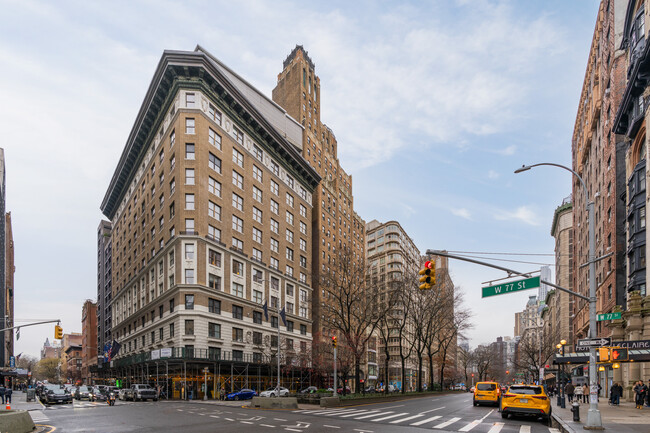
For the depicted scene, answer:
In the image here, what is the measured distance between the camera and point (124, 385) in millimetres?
77625

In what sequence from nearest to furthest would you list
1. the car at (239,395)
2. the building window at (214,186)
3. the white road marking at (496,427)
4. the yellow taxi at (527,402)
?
the white road marking at (496,427) → the yellow taxi at (527,402) → the car at (239,395) → the building window at (214,186)

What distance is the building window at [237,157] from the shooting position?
64.7 meters

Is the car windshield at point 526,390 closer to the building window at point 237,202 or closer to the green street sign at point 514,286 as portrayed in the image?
the green street sign at point 514,286

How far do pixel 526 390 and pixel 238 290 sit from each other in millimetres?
43644

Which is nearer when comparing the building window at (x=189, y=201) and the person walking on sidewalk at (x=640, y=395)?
the person walking on sidewalk at (x=640, y=395)

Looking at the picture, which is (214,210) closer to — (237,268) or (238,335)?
(237,268)

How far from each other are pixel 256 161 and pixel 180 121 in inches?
579

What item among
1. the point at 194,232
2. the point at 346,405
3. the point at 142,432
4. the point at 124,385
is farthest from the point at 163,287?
the point at 142,432

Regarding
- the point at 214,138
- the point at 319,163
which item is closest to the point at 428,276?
the point at 214,138

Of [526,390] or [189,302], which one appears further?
[189,302]

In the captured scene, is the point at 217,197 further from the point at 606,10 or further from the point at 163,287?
the point at 606,10

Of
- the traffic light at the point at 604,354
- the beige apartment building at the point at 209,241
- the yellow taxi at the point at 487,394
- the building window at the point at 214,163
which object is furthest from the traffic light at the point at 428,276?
the building window at the point at 214,163

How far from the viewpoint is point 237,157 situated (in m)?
65.6

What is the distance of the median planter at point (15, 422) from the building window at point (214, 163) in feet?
145
